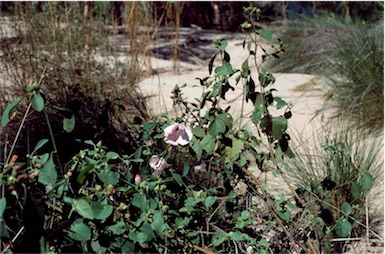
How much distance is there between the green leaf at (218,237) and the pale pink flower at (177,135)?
0.86ft

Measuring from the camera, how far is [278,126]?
1800 mm

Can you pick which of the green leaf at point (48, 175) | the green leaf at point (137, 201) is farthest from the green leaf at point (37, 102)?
the green leaf at point (137, 201)

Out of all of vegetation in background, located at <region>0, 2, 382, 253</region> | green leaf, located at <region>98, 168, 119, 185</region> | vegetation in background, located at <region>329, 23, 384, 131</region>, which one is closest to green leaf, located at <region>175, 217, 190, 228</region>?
vegetation in background, located at <region>0, 2, 382, 253</region>

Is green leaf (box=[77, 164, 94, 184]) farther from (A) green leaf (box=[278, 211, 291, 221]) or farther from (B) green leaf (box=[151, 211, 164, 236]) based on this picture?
(A) green leaf (box=[278, 211, 291, 221])

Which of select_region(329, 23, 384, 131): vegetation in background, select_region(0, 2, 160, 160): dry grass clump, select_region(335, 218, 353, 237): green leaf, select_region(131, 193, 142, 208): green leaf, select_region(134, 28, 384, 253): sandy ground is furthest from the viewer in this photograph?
select_region(329, 23, 384, 131): vegetation in background

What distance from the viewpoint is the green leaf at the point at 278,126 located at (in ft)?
5.89

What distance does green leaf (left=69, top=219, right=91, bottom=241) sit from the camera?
57.1 inches

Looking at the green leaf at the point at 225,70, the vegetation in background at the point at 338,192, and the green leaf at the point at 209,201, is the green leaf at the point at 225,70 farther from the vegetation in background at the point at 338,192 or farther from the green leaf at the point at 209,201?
the vegetation in background at the point at 338,192

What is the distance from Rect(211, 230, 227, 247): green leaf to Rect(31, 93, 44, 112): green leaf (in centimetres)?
61

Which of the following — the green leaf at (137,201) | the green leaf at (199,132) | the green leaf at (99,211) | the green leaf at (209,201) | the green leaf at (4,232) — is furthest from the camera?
the green leaf at (199,132)

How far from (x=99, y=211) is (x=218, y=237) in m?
0.40

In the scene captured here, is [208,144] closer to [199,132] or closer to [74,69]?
[199,132]

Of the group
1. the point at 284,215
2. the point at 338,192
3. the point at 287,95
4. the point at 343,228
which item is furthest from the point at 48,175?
the point at 287,95

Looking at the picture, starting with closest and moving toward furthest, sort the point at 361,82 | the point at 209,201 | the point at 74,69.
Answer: the point at 209,201, the point at 74,69, the point at 361,82
